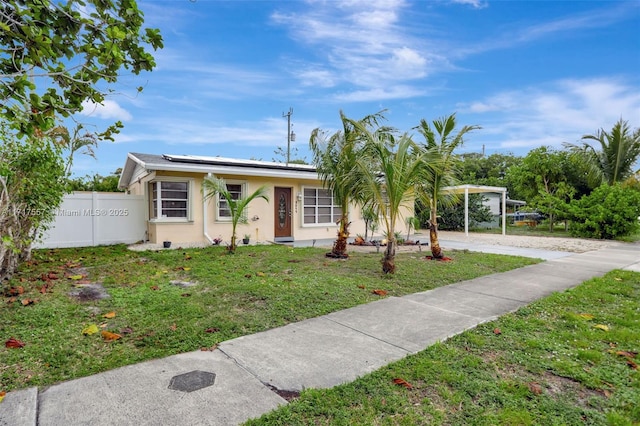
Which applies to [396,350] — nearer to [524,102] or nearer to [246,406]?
[246,406]

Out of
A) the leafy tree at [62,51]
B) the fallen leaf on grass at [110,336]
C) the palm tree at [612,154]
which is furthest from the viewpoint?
the palm tree at [612,154]

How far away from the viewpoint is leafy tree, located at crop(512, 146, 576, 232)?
788 inches

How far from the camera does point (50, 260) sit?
8.23 meters

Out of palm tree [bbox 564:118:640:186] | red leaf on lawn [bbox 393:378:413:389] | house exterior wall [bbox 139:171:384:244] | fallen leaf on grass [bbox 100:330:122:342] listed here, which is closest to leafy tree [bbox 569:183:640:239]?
palm tree [bbox 564:118:640:186]

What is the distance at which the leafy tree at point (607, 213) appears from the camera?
14602 millimetres

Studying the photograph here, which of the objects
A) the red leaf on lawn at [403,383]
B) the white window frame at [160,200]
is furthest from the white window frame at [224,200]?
the red leaf on lawn at [403,383]

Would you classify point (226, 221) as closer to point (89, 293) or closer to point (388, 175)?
point (89, 293)

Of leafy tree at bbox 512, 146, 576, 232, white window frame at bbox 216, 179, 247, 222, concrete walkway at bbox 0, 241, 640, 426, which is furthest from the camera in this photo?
leafy tree at bbox 512, 146, 576, 232

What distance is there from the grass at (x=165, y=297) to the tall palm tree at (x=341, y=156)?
155 cm

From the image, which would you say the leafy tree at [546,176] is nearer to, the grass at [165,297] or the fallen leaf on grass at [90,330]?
the grass at [165,297]

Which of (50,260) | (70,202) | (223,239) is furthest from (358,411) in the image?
(70,202)

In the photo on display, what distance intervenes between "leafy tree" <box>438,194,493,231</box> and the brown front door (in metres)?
11.3

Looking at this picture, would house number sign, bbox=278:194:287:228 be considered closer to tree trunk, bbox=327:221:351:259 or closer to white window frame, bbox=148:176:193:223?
white window frame, bbox=148:176:193:223

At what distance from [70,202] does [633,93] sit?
23135mm
